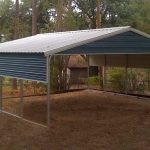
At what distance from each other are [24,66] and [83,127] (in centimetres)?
291

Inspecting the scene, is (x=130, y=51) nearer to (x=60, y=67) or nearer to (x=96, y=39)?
(x=96, y=39)

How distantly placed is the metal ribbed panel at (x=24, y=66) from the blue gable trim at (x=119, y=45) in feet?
2.94

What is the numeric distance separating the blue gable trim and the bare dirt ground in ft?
7.94

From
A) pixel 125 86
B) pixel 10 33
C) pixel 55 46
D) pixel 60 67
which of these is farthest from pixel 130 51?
pixel 10 33

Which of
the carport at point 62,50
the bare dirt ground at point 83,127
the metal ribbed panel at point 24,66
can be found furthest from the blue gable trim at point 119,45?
the bare dirt ground at point 83,127

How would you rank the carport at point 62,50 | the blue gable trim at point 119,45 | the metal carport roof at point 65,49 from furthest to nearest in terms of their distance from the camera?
the blue gable trim at point 119,45 → the metal carport roof at point 65,49 → the carport at point 62,50

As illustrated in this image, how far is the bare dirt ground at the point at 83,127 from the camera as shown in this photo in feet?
37.0

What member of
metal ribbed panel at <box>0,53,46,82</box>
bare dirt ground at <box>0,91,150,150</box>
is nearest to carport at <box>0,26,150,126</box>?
metal ribbed panel at <box>0,53,46,82</box>

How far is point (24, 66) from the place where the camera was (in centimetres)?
1412

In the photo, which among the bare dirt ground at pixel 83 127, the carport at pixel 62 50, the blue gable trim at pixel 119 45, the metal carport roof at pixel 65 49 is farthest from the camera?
the blue gable trim at pixel 119 45

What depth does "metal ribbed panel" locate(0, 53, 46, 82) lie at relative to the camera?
12.9 meters

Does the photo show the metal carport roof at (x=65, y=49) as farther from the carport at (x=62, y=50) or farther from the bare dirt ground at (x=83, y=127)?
the bare dirt ground at (x=83, y=127)

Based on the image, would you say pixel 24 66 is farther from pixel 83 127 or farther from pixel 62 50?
pixel 83 127

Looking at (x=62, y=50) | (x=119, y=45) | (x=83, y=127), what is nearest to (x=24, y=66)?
(x=62, y=50)
